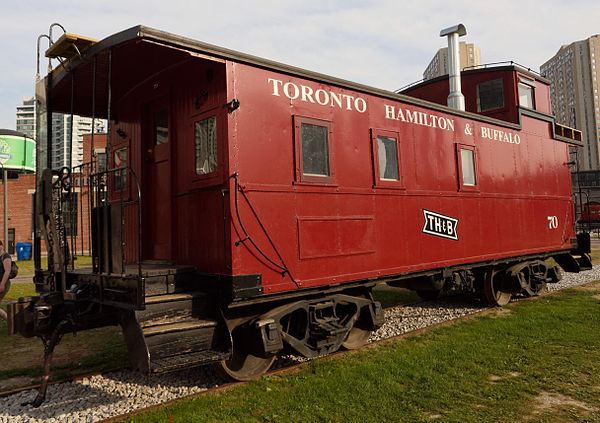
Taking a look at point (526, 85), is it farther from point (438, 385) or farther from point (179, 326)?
point (179, 326)

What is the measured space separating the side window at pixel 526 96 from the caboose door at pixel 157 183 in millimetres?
7857

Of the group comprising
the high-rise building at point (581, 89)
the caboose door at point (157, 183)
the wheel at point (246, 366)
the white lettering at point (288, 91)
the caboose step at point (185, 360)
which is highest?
the high-rise building at point (581, 89)

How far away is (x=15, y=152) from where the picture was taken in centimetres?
3119

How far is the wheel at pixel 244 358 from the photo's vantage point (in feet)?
16.8

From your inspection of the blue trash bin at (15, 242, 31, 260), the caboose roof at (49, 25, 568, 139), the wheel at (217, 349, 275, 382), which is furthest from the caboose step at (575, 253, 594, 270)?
the blue trash bin at (15, 242, 31, 260)

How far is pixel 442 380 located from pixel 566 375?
4.67 feet

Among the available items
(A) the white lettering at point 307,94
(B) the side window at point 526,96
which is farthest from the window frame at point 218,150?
(B) the side window at point 526,96

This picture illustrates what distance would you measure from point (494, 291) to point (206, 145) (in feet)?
22.3

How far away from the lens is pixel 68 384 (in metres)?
5.17

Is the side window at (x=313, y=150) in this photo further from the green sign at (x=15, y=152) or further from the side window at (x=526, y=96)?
the green sign at (x=15, y=152)

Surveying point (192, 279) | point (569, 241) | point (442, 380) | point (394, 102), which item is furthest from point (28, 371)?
point (569, 241)

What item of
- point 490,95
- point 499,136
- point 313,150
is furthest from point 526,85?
point 313,150

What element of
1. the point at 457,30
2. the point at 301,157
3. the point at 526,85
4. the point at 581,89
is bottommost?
the point at 301,157

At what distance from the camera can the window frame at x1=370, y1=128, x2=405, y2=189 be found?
6.31 metres
